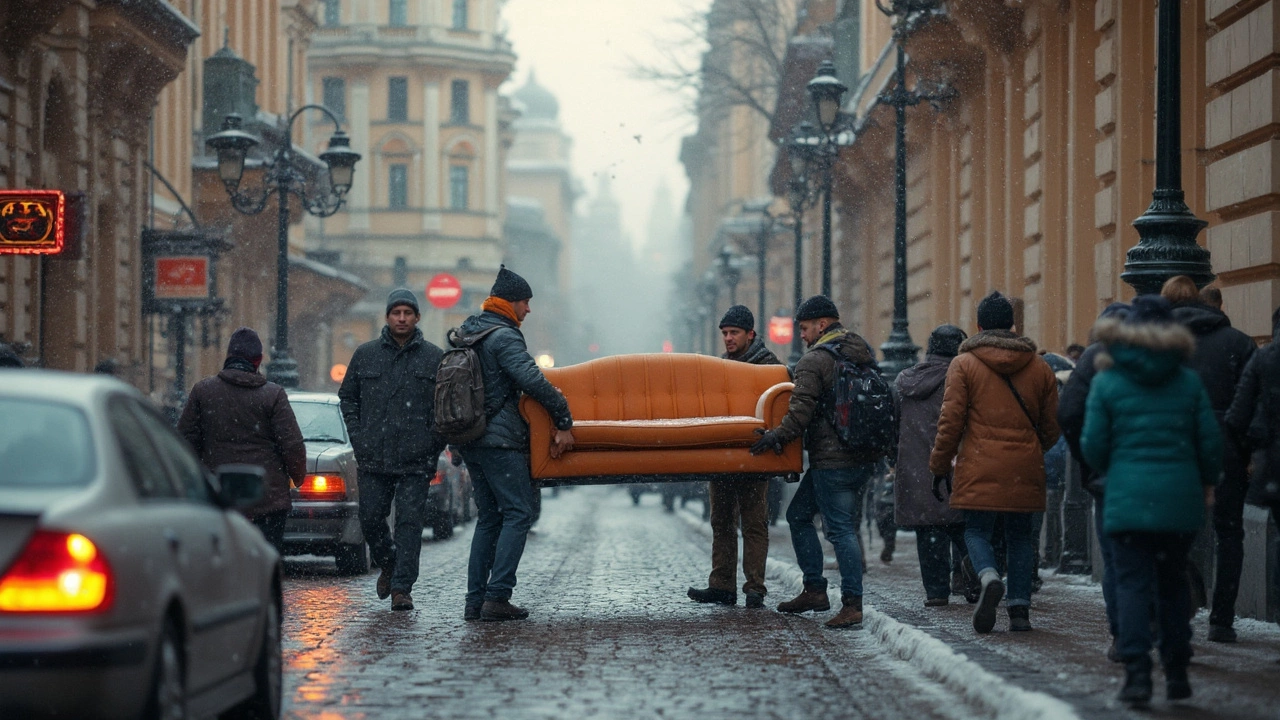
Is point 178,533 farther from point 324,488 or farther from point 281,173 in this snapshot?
point 281,173

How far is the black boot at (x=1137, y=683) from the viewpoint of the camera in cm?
700

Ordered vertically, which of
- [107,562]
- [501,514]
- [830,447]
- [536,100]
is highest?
[536,100]

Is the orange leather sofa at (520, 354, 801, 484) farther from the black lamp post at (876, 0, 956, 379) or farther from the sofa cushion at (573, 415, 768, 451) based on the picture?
the black lamp post at (876, 0, 956, 379)

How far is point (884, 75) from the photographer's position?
27.7 metres

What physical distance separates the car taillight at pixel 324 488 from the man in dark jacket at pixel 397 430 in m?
3.53

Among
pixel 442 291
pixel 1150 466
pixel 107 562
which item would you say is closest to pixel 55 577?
pixel 107 562

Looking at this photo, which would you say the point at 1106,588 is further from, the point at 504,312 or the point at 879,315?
the point at 879,315

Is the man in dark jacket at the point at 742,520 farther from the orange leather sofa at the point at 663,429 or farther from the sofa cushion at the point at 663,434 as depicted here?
the sofa cushion at the point at 663,434

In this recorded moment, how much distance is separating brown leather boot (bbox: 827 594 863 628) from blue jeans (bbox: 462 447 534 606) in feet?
6.04

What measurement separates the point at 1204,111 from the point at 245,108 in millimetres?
26655

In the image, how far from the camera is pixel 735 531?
39.9 ft

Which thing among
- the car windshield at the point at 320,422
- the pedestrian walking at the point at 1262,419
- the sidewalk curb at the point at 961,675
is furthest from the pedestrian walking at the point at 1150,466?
the car windshield at the point at 320,422

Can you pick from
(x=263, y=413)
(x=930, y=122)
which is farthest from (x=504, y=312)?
(x=930, y=122)

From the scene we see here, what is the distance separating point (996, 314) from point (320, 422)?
766 cm
